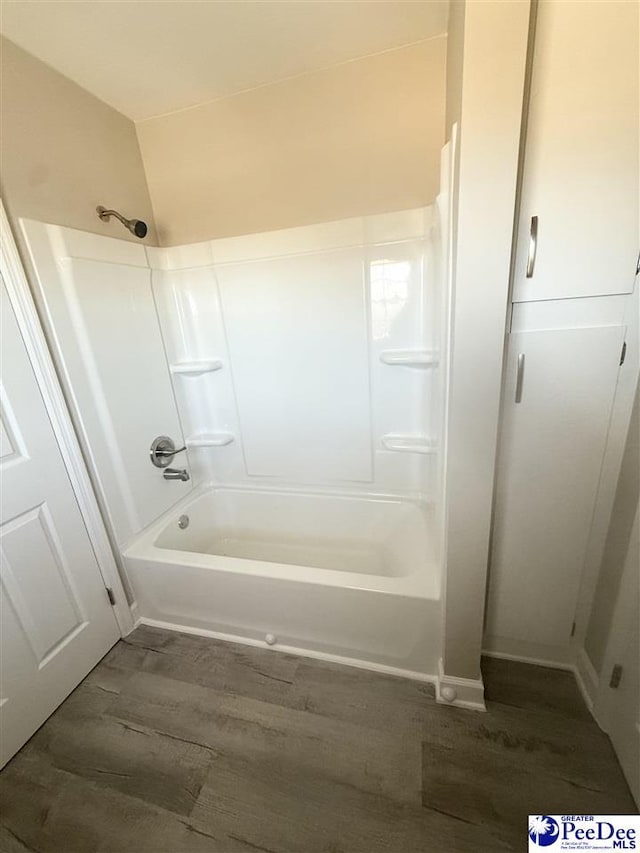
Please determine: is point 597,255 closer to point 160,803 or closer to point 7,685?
point 160,803

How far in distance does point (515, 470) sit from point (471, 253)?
0.72 m

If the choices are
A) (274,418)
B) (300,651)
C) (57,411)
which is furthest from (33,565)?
(274,418)

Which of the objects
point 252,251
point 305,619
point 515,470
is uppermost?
point 252,251

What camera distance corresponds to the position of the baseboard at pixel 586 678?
124 centimetres

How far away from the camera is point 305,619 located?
1.47 metres

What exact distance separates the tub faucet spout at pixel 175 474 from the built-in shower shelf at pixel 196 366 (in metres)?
0.56

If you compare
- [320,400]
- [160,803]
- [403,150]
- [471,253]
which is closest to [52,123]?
[403,150]

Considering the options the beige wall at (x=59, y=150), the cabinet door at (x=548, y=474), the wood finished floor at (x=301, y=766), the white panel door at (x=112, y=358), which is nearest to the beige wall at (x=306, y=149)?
the beige wall at (x=59, y=150)

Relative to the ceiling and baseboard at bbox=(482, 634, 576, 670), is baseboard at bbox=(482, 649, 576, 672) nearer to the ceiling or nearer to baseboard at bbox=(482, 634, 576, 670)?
baseboard at bbox=(482, 634, 576, 670)

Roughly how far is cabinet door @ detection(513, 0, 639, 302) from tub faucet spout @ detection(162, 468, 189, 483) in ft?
5.88

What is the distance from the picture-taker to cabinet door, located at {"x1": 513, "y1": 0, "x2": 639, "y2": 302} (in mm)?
820

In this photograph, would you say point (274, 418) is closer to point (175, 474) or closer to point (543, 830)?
point (175, 474)

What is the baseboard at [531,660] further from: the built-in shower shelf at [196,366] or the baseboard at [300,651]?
the built-in shower shelf at [196,366]

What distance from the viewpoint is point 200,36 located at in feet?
4.30
